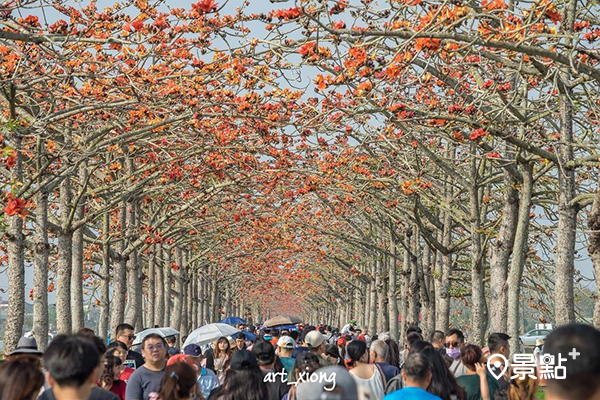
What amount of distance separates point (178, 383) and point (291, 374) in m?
2.97

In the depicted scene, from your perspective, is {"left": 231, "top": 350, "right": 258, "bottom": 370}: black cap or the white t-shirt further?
the white t-shirt

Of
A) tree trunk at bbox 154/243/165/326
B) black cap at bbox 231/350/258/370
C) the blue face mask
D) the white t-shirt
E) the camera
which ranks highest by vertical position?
tree trunk at bbox 154/243/165/326

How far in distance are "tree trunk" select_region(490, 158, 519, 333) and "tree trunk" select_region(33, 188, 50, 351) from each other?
25.4 ft

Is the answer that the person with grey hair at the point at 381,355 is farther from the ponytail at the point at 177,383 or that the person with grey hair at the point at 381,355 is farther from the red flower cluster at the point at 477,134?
the red flower cluster at the point at 477,134

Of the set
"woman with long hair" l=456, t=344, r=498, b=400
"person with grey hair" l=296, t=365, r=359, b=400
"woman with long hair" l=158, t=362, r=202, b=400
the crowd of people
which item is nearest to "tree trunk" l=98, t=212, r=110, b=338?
the crowd of people

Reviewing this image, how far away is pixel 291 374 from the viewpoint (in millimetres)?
8336

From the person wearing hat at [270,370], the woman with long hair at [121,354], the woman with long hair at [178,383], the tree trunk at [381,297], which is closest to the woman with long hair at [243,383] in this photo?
the woman with long hair at [178,383]

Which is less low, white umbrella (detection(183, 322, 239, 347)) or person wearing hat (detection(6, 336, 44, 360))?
person wearing hat (detection(6, 336, 44, 360))

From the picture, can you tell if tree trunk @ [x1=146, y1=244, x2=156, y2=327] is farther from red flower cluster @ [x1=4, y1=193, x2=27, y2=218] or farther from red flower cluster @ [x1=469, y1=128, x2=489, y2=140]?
red flower cluster @ [x1=469, y1=128, x2=489, y2=140]

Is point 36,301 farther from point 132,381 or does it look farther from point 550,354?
point 550,354

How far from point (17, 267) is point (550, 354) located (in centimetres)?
1140

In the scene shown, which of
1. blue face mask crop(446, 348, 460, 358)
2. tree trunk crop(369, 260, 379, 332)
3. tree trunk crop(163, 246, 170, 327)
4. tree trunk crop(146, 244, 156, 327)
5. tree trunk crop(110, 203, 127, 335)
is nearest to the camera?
blue face mask crop(446, 348, 460, 358)

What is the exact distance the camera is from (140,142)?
1831 cm

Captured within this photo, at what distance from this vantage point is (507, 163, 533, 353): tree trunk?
48.2 feet
